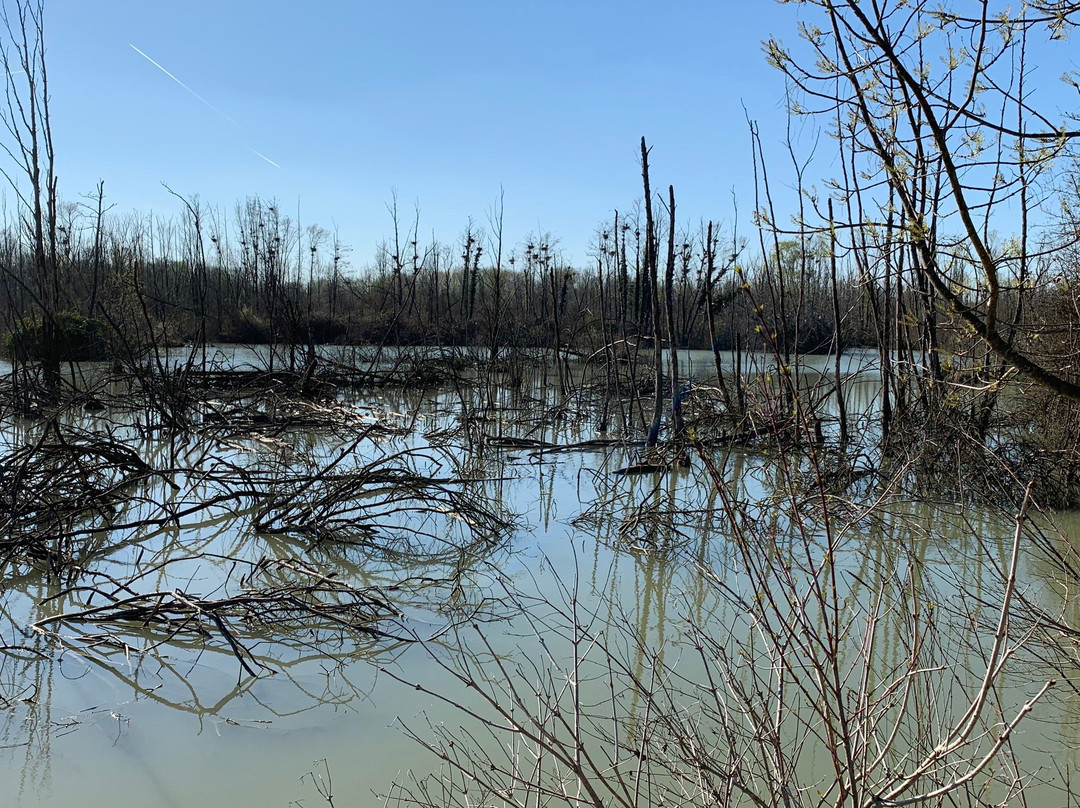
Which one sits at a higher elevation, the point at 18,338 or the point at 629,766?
the point at 18,338

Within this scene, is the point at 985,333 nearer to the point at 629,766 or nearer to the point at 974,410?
the point at 629,766

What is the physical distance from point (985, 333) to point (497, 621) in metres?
3.13

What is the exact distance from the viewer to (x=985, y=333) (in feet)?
8.26

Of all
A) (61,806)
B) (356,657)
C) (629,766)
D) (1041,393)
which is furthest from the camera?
(1041,393)

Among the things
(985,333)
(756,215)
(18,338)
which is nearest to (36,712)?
(756,215)

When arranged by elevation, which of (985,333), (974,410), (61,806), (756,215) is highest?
(756,215)

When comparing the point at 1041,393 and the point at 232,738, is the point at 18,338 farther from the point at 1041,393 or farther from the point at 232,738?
the point at 1041,393

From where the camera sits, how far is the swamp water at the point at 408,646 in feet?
10.1

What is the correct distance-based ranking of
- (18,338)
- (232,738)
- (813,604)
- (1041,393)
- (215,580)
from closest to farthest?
1. (232,738)
2. (813,604)
3. (215,580)
4. (1041,393)
5. (18,338)

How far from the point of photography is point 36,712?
3549mm

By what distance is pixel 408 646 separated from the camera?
14.4ft

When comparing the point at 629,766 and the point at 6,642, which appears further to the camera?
the point at 6,642

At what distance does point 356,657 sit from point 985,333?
3156 mm

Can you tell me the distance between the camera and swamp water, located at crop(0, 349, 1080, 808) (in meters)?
3.07
